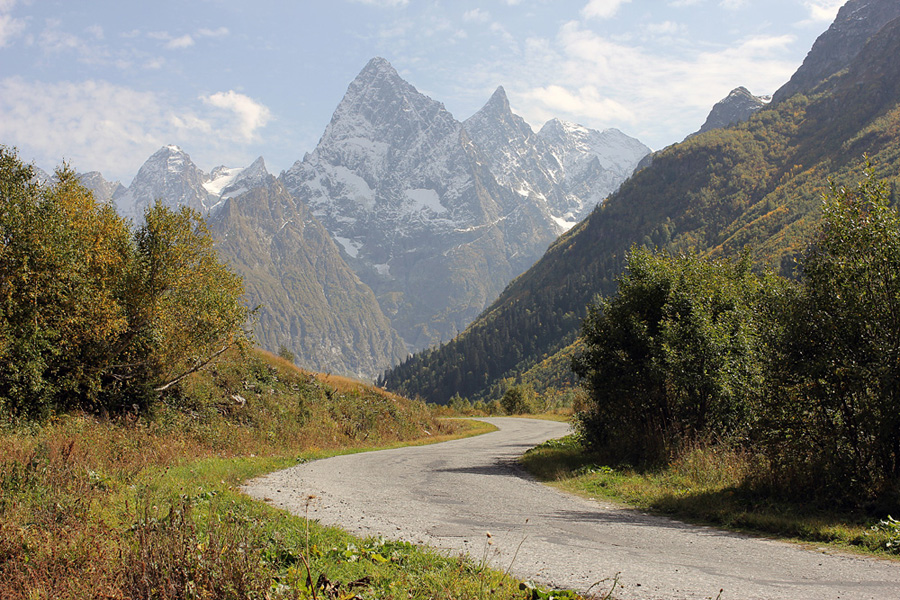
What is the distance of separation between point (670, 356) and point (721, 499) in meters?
5.22

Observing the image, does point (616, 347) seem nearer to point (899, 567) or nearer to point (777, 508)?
point (777, 508)

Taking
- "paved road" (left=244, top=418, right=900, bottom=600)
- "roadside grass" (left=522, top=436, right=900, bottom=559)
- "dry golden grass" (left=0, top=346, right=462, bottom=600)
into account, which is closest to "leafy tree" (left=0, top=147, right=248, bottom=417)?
"dry golden grass" (left=0, top=346, right=462, bottom=600)

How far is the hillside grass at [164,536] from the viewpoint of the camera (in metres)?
4.50

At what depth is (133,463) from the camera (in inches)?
452

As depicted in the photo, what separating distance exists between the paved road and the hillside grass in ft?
3.31

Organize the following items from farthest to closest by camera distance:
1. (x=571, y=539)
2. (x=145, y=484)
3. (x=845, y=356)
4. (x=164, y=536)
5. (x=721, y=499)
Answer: (x=721, y=499), (x=845, y=356), (x=145, y=484), (x=571, y=539), (x=164, y=536)

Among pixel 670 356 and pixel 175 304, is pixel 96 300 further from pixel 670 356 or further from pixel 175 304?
pixel 670 356

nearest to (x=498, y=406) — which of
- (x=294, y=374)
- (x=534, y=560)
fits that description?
(x=294, y=374)

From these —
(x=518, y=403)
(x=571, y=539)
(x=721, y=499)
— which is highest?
(x=571, y=539)

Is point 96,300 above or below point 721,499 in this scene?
above

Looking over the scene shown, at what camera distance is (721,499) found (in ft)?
37.7

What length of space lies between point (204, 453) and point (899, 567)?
17.5 metres

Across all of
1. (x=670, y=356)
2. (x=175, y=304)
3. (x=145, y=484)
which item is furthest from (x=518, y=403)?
(x=145, y=484)

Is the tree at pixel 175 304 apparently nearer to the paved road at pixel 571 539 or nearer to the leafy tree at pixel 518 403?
the paved road at pixel 571 539
